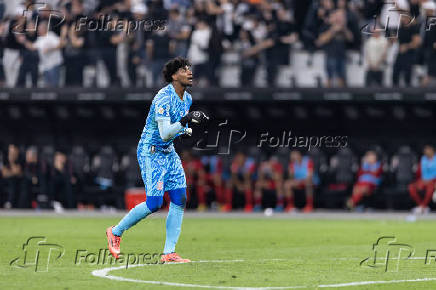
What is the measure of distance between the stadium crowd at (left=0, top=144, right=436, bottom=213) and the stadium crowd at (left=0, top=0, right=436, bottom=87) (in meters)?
2.29

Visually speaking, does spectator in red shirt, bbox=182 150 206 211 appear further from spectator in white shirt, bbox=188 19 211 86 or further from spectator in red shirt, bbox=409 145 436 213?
spectator in red shirt, bbox=409 145 436 213

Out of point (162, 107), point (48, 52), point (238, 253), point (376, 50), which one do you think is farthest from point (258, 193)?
point (162, 107)

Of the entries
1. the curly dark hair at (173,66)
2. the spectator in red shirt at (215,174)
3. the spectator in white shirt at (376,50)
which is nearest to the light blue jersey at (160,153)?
the curly dark hair at (173,66)

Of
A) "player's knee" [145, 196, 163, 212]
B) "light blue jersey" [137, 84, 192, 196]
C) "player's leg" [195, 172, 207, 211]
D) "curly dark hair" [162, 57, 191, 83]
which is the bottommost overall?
"player's leg" [195, 172, 207, 211]

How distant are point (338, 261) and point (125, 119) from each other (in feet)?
53.2

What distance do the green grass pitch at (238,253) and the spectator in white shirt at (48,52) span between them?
458 cm

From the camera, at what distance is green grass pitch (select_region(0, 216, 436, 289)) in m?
8.80

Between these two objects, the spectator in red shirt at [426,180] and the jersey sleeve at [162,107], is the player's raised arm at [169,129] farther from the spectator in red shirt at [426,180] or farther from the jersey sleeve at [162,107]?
the spectator in red shirt at [426,180]

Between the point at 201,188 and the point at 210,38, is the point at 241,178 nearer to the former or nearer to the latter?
the point at 201,188

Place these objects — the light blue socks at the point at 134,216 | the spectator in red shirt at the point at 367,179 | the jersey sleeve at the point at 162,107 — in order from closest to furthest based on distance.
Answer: the jersey sleeve at the point at 162,107, the light blue socks at the point at 134,216, the spectator in red shirt at the point at 367,179

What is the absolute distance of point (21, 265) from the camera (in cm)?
1032

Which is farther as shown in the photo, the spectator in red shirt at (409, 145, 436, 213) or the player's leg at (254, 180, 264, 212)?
the player's leg at (254, 180, 264, 212)

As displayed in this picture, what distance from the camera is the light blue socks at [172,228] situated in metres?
10.5

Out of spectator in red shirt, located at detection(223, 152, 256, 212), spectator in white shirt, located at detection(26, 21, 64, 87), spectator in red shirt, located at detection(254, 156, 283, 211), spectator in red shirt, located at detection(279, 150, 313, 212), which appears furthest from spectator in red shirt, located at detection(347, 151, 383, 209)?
spectator in white shirt, located at detection(26, 21, 64, 87)
